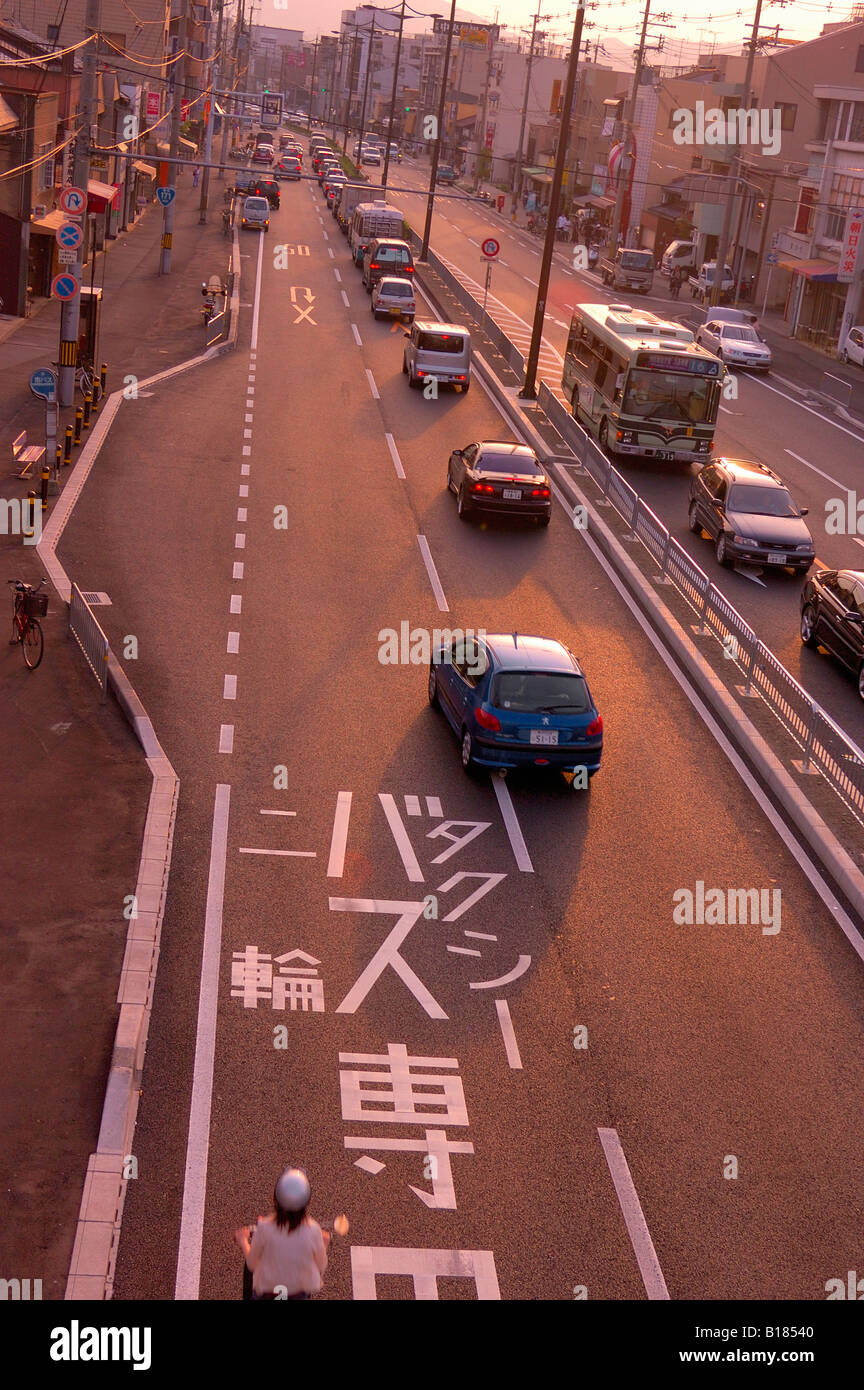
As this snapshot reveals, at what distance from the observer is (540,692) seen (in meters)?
17.0

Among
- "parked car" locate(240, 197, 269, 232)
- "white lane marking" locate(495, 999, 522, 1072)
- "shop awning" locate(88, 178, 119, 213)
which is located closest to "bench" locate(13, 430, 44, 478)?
"white lane marking" locate(495, 999, 522, 1072)

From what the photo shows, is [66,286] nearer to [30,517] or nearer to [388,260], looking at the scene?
[30,517]

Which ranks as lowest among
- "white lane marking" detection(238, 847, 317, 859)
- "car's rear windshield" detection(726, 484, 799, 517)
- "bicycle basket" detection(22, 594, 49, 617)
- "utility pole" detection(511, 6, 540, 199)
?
"white lane marking" detection(238, 847, 317, 859)

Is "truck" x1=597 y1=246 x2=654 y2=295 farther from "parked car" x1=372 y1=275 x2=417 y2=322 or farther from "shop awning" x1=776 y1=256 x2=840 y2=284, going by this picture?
"parked car" x1=372 y1=275 x2=417 y2=322

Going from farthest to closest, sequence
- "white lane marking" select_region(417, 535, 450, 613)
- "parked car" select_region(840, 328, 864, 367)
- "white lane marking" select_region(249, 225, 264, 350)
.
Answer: "parked car" select_region(840, 328, 864, 367) → "white lane marking" select_region(249, 225, 264, 350) → "white lane marking" select_region(417, 535, 450, 613)

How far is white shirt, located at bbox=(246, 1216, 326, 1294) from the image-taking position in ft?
25.6

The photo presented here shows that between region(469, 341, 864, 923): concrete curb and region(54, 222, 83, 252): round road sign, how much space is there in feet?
37.7

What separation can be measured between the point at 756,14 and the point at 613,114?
46180 mm

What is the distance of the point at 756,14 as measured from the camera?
66.7 meters

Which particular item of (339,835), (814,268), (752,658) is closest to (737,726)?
(752,658)

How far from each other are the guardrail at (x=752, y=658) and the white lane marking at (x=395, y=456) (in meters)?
4.18

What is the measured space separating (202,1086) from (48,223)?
4028 cm

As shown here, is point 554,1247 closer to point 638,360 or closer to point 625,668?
point 625,668

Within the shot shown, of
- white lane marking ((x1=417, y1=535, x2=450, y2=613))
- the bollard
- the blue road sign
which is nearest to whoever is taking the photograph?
white lane marking ((x1=417, y1=535, x2=450, y2=613))
